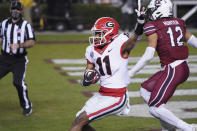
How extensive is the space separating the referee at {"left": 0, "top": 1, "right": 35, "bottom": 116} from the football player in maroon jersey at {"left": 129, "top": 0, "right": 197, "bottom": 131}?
2.57 metres

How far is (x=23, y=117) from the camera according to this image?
26.9 ft

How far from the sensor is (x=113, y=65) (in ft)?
19.1

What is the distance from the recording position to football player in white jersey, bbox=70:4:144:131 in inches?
226

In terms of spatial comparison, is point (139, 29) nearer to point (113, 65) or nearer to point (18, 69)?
point (113, 65)

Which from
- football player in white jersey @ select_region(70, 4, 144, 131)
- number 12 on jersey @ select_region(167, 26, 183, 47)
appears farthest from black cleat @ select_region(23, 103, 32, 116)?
number 12 on jersey @ select_region(167, 26, 183, 47)

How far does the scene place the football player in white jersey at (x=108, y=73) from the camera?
18.8 ft

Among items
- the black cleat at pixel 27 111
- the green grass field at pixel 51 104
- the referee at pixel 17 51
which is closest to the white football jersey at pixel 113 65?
the green grass field at pixel 51 104

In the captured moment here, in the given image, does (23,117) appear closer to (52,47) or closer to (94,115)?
(94,115)

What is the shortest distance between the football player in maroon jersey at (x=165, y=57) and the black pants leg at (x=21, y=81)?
2556 millimetres

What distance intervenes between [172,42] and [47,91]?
14.7 ft

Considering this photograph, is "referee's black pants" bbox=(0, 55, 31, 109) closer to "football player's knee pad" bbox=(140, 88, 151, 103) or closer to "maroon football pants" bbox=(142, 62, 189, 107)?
"football player's knee pad" bbox=(140, 88, 151, 103)

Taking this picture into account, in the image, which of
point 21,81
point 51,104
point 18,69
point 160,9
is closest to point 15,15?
point 18,69

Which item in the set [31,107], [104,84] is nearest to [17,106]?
[31,107]

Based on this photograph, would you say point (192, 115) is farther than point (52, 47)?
No
